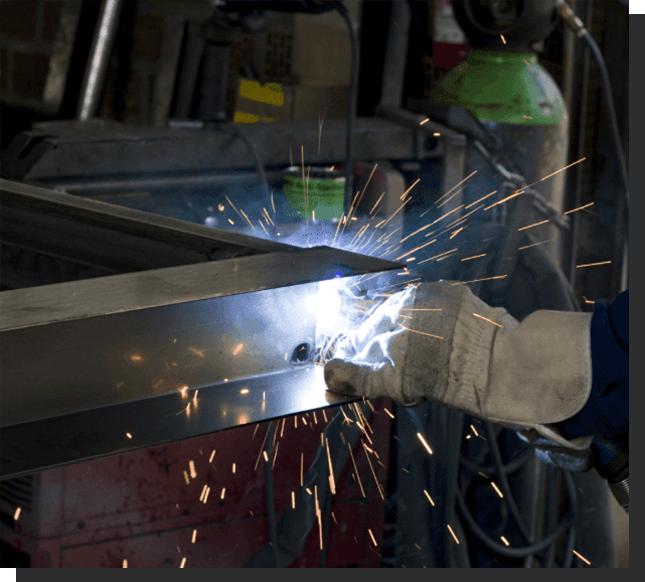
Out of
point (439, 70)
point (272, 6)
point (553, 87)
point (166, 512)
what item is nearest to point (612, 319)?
point (166, 512)

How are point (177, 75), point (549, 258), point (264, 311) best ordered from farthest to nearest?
point (177, 75), point (549, 258), point (264, 311)

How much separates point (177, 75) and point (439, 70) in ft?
3.82

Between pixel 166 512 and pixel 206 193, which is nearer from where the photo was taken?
pixel 166 512

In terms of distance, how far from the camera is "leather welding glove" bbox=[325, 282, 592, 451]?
1032 millimetres

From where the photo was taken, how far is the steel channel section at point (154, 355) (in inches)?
32.1

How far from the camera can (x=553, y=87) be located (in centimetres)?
201

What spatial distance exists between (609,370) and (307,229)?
1.04 meters

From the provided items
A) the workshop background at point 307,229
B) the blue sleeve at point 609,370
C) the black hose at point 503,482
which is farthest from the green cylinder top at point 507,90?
the blue sleeve at point 609,370

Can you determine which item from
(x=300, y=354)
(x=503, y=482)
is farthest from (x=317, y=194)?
(x=300, y=354)

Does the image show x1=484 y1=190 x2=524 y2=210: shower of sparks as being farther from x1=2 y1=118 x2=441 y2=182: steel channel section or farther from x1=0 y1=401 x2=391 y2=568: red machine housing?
x1=0 y1=401 x2=391 y2=568: red machine housing

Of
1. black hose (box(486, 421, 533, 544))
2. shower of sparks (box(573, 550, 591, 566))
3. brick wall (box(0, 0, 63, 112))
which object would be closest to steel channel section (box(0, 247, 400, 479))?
black hose (box(486, 421, 533, 544))

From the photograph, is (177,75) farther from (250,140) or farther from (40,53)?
(250,140)

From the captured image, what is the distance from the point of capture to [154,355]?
0.89 m

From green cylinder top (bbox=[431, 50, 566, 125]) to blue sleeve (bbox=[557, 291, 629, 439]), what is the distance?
1.01m
